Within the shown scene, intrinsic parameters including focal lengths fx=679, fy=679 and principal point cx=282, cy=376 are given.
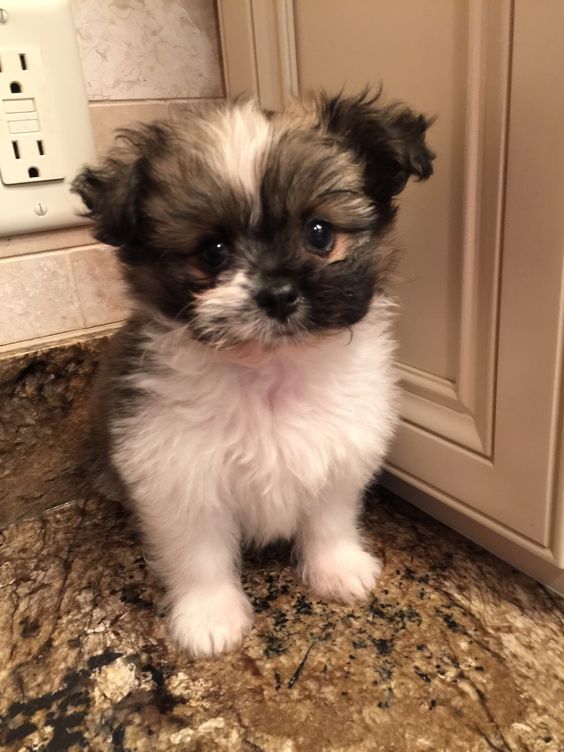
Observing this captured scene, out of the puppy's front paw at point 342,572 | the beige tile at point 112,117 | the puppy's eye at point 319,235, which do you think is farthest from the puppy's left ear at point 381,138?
the puppy's front paw at point 342,572

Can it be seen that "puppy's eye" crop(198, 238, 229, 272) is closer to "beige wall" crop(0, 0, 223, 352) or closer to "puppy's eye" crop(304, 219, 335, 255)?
"puppy's eye" crop(304, 219, 335, 255)

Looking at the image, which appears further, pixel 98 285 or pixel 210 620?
pixel 98 285

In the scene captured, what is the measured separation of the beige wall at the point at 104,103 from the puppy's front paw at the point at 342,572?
67cm

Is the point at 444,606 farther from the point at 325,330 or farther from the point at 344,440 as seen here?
the point at 325,330

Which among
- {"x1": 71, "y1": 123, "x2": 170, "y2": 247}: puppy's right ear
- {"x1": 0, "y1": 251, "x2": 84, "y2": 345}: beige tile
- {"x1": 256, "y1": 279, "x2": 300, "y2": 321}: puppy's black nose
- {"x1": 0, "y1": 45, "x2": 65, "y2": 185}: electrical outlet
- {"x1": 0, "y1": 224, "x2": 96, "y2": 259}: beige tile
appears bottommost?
{"x1": 0, "y1": 251, "x2": 84, "y2": 345}: beige tile

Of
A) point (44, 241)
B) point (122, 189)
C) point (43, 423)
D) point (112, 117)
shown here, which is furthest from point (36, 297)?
point (122, 189)

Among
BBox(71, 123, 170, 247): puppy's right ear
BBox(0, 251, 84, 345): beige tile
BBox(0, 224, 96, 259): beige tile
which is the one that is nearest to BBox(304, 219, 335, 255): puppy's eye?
BBox(71, 123, 170, 247): puppy's right ear

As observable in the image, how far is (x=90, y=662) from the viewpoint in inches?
39.4

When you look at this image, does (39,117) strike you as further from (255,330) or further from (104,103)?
(255,330)

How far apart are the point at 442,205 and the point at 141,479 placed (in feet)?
2.00

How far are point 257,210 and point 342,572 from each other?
0.63 metres

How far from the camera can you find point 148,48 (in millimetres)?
1353

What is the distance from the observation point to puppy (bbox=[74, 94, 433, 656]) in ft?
2.87

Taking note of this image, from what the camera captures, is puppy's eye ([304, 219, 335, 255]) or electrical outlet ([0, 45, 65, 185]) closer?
puppy's eye ([304, 219, 335, 255])
